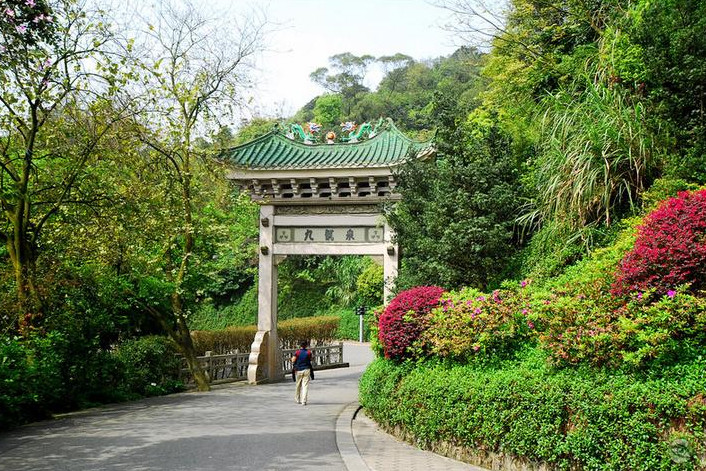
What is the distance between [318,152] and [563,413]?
11.6m

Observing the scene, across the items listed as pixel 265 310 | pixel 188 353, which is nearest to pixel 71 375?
pixel 188 353

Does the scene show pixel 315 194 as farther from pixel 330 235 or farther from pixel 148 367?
pixel 148 367

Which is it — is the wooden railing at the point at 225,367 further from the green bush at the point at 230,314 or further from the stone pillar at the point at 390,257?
the green bush at the point at 230,314

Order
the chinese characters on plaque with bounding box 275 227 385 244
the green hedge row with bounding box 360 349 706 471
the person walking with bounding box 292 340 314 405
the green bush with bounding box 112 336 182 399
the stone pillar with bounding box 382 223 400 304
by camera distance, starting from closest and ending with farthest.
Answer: the green hedge row with bounding box 360 349 706 471 → the person walking with bounding box 292 340 314 405 → the green bush with bounding box 112 336 182 399 → the stone pillar with bounding box 382 223 400 304 → the chinese characters on plaque with bounding box 275 227 385 244

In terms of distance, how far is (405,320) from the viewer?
8883 millimetres

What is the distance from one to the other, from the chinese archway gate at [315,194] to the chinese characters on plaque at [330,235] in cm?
2

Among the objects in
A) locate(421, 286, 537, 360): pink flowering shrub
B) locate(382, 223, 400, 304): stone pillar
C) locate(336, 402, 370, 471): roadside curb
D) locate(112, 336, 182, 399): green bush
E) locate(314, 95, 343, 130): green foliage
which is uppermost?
locate(314, 95, 343, 130): green foliage

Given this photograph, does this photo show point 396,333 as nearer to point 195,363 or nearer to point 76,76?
point 76,76

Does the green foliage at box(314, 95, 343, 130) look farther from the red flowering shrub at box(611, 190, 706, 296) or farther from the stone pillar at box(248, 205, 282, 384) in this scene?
the red flowering shrub at box(611, 190, 706, 296)

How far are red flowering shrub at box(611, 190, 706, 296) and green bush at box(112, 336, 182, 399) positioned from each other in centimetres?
1054

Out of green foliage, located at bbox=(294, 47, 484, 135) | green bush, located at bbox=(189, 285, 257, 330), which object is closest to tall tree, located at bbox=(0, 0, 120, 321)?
green bush, located at bbox=(189, 285, 257, 330)

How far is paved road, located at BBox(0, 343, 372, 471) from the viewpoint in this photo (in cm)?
717

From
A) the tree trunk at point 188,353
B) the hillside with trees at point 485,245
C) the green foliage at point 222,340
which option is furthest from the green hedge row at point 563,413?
the green foliage at point 222,340

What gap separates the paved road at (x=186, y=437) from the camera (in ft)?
23.5
